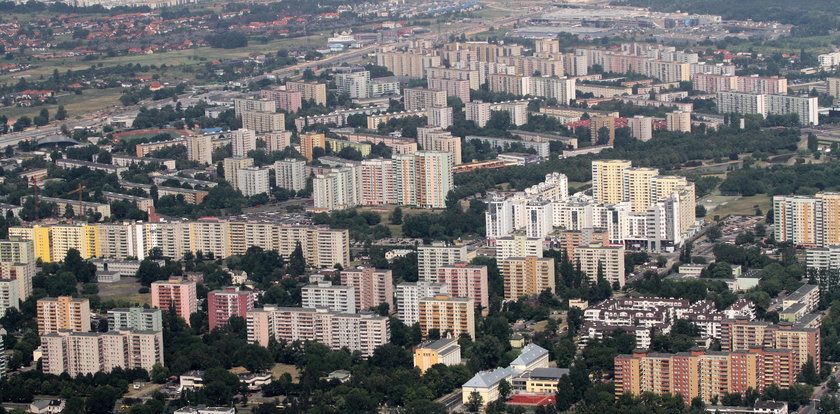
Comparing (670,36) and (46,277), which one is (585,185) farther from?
(670,36)

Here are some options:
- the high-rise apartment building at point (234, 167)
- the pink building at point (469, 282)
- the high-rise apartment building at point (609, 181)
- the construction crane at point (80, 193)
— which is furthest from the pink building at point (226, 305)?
the high-rise apartment building at point (234, 167)

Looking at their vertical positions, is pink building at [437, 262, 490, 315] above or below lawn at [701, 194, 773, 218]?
above

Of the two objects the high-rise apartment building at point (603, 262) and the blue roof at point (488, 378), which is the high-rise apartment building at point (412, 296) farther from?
the high-rise apartment building at point (603, 262)

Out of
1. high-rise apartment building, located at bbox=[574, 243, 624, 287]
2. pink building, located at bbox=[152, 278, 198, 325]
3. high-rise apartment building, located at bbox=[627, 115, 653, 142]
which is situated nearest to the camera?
pink building, located at bbox=[152, 278, 198, 325]

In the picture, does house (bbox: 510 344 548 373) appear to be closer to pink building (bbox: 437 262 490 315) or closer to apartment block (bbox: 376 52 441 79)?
pink building (bbox: 437 262 490 315)

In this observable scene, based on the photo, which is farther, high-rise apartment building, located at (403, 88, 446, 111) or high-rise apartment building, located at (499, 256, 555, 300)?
high-rise apartment building, located at (403, 88, 446, 111)

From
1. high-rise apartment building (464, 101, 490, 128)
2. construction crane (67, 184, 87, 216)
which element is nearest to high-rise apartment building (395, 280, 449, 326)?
construction crane (67, 184, 87, 216)

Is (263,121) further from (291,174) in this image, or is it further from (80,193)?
(80,193)
